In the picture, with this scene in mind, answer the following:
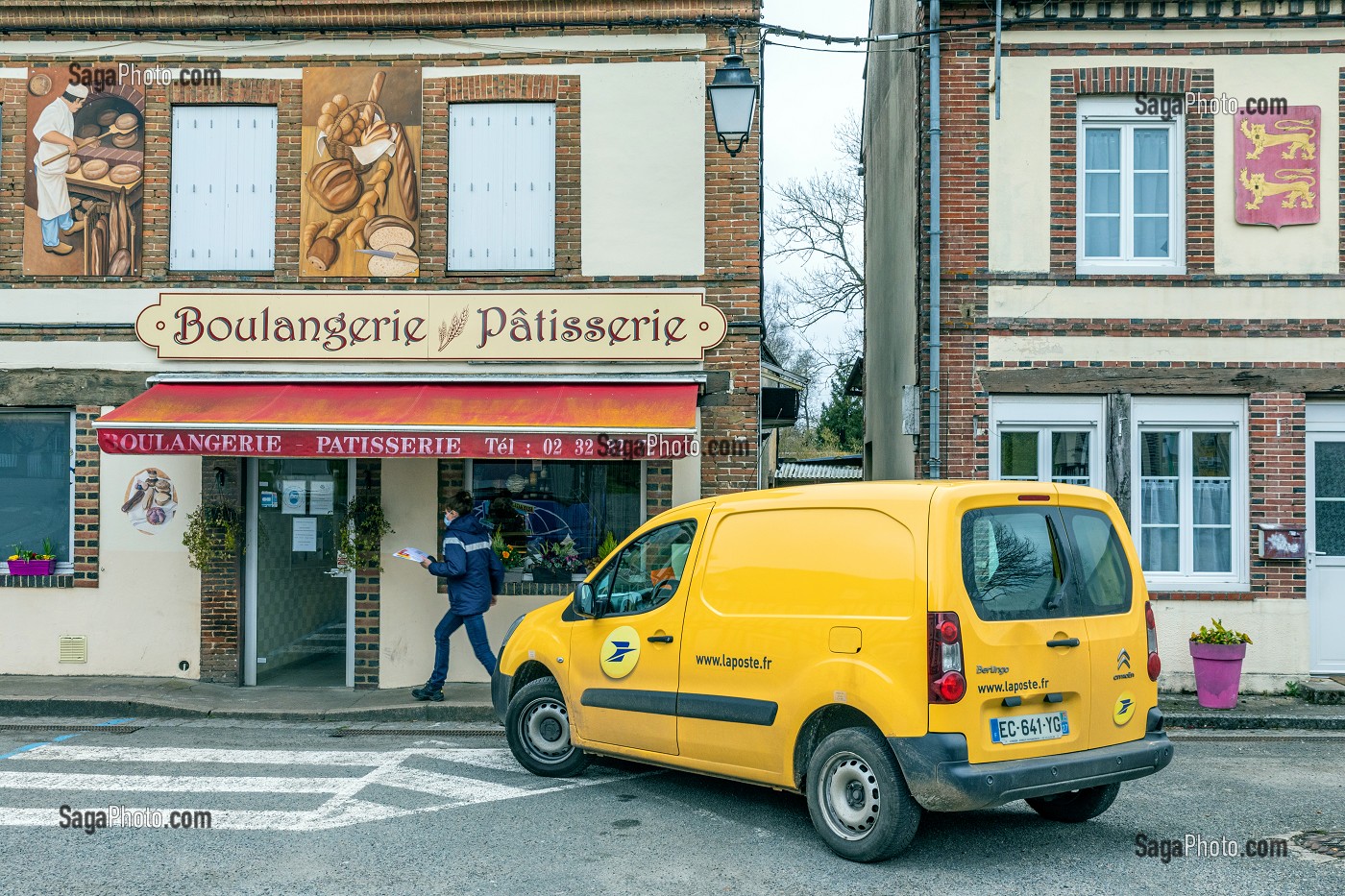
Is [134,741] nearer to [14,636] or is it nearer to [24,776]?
[24,776]

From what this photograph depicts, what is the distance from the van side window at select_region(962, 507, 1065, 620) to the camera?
5660 mm

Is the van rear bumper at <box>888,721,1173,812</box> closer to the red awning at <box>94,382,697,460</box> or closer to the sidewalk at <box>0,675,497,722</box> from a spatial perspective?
the red awning at <box>94,382,697,460</box>

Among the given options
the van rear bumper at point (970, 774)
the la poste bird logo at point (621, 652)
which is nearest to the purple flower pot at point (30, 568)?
the la poste bird logo at point (621, 652)

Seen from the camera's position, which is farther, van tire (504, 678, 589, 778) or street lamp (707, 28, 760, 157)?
street lamp (707, 28, 760, 157)

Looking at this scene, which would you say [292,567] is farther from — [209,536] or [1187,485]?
[1187,485]

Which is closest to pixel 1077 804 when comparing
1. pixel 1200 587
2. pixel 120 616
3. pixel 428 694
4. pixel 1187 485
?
pixel 1200 587

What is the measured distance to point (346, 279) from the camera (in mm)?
11445

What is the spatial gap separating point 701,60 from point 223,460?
6.12m

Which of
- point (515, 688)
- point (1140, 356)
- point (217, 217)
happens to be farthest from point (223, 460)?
point (1140, 356)

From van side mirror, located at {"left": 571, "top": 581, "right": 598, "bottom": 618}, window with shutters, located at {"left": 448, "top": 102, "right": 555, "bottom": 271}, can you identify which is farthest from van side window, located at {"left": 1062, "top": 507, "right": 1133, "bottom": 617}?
window with shutters, located at {"left": 448, "top": 102, "right": 555, "bottom": 271}

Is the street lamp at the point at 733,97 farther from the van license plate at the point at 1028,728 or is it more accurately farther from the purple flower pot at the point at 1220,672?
the van license plate at the point at 1028,728

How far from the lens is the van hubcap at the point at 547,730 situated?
768 cm

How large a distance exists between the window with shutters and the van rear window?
6583mm

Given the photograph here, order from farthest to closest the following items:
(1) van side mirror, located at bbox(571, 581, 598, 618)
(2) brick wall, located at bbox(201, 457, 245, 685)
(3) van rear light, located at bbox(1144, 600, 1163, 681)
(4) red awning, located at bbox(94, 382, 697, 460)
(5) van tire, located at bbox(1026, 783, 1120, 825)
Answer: (2) brick wall, located at bbox(201, 457, 245, 685) < (4) red awning, located at bbox(94, 382, 697, 460) < (1) van side mirror, located at bbox(571, 581, 598, 618) < (5) van tire, located at bbox(1026, 783, 1120, 825) < (3) van rear light, located at bbox(1144, 600, 1163, 681)
